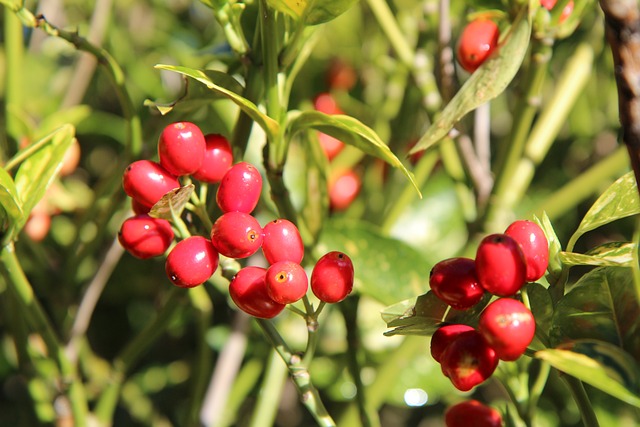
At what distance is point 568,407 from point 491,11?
689 mm

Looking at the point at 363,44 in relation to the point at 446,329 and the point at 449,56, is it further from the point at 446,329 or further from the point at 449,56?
the point at 446,329

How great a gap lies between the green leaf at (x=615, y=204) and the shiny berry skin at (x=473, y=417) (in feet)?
0.70

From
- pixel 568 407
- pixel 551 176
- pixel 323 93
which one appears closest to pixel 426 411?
pixel 568 407

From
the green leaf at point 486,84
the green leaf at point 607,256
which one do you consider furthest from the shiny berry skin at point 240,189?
the green leaf at point 607,256

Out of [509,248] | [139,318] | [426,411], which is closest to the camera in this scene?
[509,248]

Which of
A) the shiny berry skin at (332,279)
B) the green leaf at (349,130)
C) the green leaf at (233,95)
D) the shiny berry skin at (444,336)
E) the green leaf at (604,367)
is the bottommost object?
the shiny berry skin at (444,336)

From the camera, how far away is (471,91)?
0.67m

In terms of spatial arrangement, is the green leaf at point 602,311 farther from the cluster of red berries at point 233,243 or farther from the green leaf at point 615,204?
the cluster of red berries at point 233,243

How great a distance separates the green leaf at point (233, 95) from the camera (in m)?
0.61

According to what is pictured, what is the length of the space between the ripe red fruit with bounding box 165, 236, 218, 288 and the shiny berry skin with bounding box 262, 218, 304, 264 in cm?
5

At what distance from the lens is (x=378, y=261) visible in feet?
3.16

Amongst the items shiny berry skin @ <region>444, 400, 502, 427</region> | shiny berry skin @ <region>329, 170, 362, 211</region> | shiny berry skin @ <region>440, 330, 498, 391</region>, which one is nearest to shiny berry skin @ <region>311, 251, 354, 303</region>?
shiny berry skin @ <region>440, 330, 498, 391</region>

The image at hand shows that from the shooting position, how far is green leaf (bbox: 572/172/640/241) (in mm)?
618

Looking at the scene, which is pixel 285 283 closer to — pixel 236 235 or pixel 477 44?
pixel 236 235
